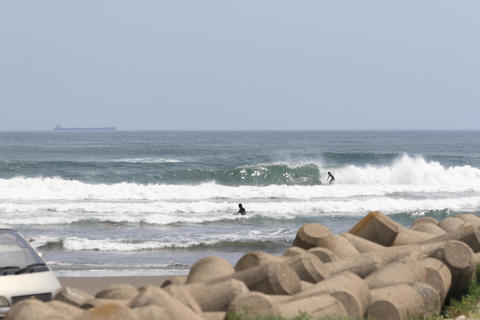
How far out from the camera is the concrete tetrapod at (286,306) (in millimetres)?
4605

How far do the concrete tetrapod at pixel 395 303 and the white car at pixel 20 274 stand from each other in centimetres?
279

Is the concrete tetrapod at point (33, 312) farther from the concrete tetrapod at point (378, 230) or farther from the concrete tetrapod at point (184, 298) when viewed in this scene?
the concrete tetrapod at point (378, 230)

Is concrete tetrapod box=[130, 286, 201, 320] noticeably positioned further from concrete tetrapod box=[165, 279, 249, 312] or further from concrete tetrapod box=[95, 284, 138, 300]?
concrete tetrapod box=[95, 284, 138, 300]

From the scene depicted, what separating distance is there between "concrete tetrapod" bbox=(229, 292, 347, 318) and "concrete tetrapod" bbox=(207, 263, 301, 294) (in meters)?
0.19

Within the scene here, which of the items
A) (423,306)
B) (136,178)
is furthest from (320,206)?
(423,306)

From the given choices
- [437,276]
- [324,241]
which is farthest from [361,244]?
[437,276]

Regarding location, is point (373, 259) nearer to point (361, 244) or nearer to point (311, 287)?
point (361, 244)

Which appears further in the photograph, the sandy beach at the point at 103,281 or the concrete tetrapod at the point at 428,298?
the sandy beach at the point at 103,281

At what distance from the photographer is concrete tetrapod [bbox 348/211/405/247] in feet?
25.8

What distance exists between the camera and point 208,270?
20.0ft

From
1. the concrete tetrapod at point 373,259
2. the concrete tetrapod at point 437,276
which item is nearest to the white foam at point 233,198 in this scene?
the concrete tetrapod at point 373,259

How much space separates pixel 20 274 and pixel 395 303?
10.6ft

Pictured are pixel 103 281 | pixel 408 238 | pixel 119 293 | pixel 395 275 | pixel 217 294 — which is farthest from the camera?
pixel 103 281

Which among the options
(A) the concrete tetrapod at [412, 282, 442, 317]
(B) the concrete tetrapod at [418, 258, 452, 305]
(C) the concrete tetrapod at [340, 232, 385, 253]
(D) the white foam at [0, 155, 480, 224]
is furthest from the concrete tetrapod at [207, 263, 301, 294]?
(D) the white foam at [0, 155, 480, 224]
